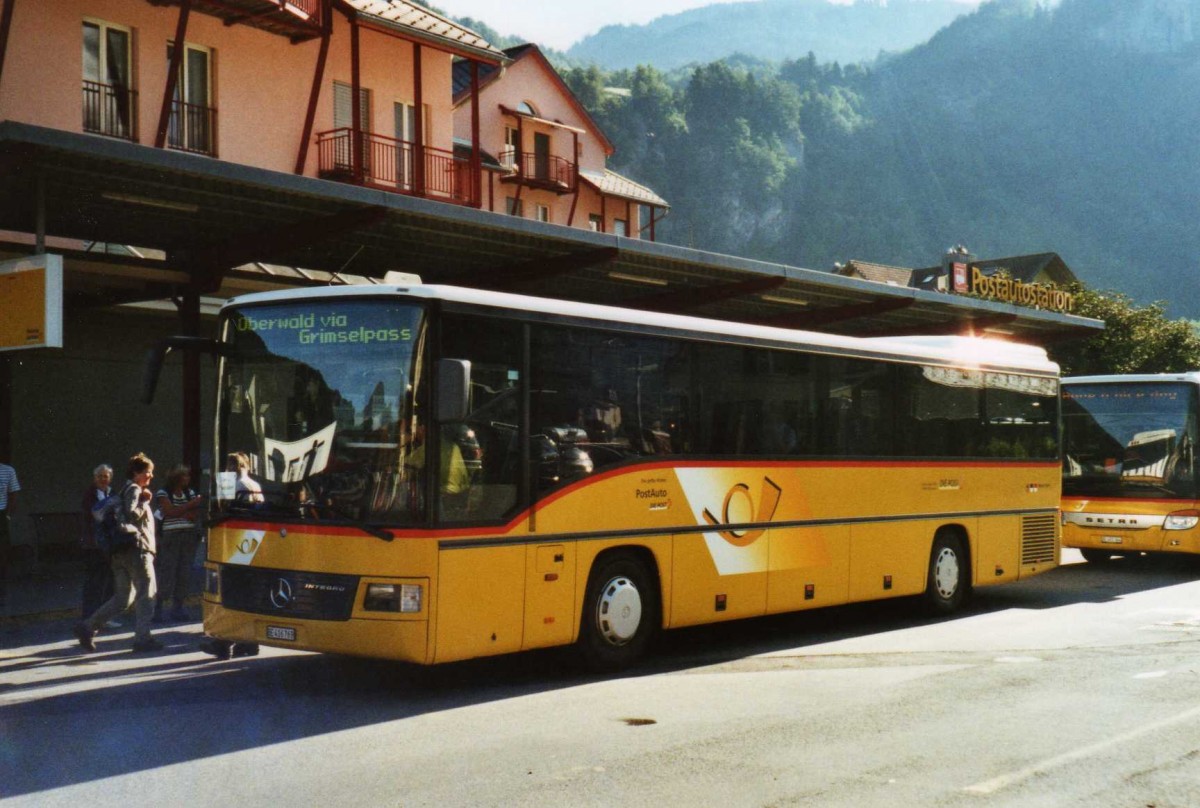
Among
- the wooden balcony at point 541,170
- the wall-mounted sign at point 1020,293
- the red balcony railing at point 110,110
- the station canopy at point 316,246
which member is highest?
the wooden balcony at point 541,170

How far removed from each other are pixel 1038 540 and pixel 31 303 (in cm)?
1158

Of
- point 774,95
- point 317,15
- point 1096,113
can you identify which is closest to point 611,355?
point 317,15

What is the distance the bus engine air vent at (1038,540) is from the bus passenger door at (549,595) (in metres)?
7.89

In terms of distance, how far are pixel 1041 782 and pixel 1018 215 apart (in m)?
146

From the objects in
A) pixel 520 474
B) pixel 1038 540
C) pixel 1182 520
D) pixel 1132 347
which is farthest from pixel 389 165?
pixel 1132 347

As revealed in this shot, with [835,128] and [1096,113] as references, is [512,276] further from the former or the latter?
[1096,113]

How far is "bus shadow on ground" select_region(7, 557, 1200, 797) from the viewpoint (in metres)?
7.42

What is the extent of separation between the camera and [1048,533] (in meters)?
16.1

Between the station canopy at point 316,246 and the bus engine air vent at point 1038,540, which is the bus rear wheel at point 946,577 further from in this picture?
the station canopy at point 316,246

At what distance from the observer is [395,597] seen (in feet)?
28.6

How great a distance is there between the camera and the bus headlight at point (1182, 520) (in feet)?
61.3

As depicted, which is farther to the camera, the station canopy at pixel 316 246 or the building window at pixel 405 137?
the building window at pixel 405 137

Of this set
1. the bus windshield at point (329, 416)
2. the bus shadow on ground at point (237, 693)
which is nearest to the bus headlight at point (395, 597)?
the bus windshield at point (329, 416)

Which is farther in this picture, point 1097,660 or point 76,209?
point 76,209
